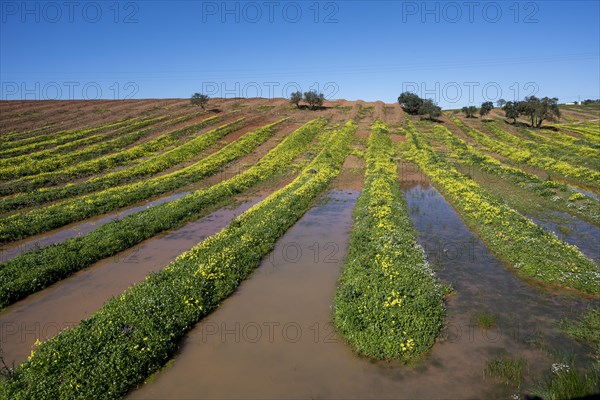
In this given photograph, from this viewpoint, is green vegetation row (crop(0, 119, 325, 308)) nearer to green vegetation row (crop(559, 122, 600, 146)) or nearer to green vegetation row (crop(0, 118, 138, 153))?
green vegetation row (crop(0, 118, 138, 153))

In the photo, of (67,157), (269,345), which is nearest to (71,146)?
(67,157)

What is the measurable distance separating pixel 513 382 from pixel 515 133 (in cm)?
6853

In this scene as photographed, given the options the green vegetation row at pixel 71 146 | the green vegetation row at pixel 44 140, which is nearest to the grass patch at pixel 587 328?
the green vegetation row at pixel 71 146

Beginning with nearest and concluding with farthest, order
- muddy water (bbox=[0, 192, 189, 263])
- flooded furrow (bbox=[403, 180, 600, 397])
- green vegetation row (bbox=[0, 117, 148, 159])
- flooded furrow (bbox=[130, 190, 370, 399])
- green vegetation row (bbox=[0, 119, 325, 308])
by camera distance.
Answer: flooded furrow (bbox=[130, 190, 370, 399]) → flooded furrow (bbox=[403, 180, 600, 397]) → green vegetation row (bbox=[0, 119, 325, 308]) → muddy water (bbox=[0, 192, 189, 263]) → green vegetation row (bbox=[0, 117, 148, 159])

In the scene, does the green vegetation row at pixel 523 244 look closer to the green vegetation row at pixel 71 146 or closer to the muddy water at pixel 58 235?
the muddy water at pixel 58 235

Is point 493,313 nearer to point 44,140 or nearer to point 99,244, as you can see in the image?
point 99,244

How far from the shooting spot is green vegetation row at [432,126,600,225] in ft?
82.4

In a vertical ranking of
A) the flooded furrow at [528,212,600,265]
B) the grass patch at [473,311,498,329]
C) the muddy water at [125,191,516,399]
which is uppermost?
the flooded furrow at [528,212,600,265]

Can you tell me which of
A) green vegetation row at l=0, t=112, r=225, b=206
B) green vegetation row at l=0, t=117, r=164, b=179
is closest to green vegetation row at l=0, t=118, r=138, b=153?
green vegetation row at l=0, t=117, r=164, b=179

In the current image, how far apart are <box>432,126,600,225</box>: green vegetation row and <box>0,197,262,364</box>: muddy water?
24555 millimetres

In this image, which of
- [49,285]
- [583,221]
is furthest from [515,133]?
[49,285]

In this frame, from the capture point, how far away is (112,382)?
10000 mm

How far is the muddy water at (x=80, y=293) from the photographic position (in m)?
13.1

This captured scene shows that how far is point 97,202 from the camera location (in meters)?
27.9
